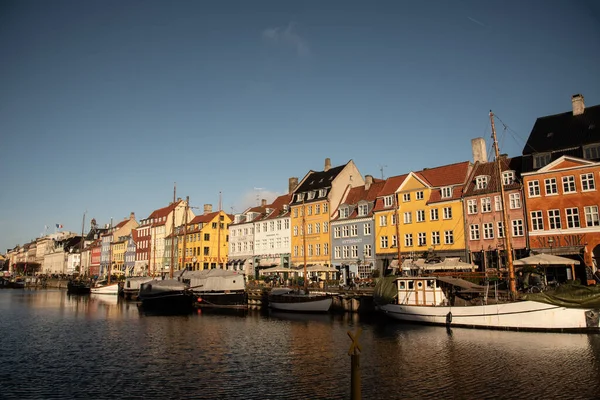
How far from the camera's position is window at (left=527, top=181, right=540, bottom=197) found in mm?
42656

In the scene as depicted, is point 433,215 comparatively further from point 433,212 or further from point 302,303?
point 302,303

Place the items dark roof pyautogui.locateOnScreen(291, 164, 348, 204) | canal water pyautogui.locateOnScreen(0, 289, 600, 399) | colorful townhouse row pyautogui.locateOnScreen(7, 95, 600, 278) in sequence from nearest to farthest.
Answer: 1. canal water pyautogui.locateOnScreen(0, 289, 600, 399)
2. colorful townhouse row pyautogui.locateOnScreen(7, 95, 600, 278)
3. dark roof pyautogui.locateOnScreen(291, 164, 348, 204)

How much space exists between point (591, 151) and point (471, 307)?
2066 cm

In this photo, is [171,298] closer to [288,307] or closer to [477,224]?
[288,307]

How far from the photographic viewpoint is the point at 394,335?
2962 cm

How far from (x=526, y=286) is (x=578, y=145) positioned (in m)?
16.0

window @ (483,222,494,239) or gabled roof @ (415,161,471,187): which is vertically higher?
gabled roof @ (415,161,471,187)

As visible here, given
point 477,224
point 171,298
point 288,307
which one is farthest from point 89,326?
point 477,224

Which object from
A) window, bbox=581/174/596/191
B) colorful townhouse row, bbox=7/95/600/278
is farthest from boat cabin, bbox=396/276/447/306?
window, bbox=581/174/596/191

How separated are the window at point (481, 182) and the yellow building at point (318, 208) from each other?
70.3 ft

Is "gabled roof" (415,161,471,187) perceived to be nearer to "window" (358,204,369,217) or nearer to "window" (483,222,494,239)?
"window" (483,222,494,239)

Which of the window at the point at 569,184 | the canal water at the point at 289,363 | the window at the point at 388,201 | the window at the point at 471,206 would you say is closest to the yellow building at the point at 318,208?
the window at the point at 388,201

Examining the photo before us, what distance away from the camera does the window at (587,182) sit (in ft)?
130

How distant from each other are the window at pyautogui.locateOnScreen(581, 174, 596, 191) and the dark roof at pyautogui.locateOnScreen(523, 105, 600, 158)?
136 inches
